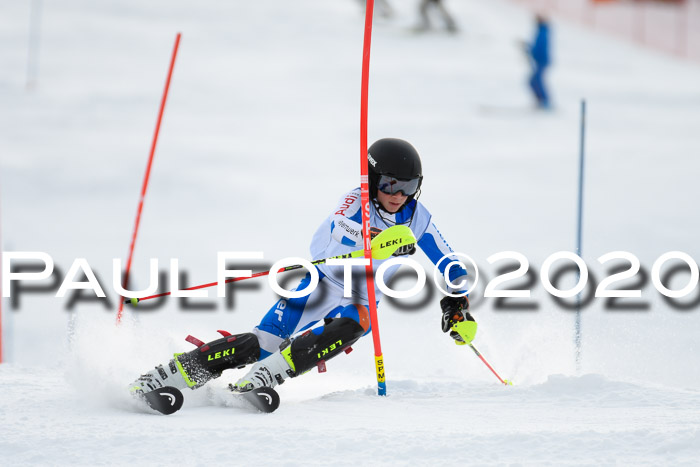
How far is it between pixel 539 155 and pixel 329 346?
9343mm

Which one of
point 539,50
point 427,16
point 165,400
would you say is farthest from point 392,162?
point 427,16

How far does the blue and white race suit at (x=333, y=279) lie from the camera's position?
4152 millimetres

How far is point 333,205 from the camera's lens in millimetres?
10383

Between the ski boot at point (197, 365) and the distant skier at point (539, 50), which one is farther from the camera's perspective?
the distant skier at point (539, 50)

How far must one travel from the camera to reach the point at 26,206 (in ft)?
33.6

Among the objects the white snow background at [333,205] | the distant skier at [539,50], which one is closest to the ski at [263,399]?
the white snow background at [333,205]

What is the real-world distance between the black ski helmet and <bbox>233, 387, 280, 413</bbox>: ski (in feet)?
3.51

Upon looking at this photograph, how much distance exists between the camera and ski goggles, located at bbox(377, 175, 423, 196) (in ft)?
13.3

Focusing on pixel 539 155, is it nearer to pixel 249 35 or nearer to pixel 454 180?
pixel 454 180

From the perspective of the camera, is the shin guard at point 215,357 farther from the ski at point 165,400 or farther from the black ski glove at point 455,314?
the black ski glove at point 455,314

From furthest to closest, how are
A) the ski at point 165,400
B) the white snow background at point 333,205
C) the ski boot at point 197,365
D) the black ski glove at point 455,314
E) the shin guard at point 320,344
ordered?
the black ski glove at point 455,314 → the shin guard at point 320,344 → the ski boot at point 197,365 → the ski at point 165,400 → the white snow background at point 333,205

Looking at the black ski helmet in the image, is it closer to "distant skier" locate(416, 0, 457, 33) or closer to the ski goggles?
the ski goggles

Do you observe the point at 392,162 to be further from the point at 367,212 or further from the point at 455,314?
the point at 455,314

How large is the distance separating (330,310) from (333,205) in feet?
20.0
